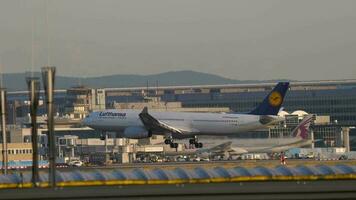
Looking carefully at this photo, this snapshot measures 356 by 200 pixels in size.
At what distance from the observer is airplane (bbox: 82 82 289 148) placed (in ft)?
463

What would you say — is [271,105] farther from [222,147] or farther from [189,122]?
[222,147]

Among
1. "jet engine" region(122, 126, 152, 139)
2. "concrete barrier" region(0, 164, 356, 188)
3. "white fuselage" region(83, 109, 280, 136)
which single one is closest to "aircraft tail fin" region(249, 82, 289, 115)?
"white fuselage" region(83, 109, 280, 136)

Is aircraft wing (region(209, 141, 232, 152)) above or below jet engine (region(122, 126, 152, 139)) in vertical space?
below

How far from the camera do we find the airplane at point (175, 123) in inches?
5561

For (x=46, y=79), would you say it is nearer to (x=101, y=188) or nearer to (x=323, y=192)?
(x=101, y=188)

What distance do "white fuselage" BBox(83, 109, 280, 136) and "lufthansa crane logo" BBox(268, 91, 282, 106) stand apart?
319cm

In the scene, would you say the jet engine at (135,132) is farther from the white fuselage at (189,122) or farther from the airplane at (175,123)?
A: the white fuselage at (189,122)

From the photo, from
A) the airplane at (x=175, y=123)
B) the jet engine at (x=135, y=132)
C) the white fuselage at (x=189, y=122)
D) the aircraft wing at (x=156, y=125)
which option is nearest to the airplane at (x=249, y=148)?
the airplane at (x=175, y=123)

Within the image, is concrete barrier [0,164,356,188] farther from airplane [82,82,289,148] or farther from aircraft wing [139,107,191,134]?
airplane [82,82,289,148]

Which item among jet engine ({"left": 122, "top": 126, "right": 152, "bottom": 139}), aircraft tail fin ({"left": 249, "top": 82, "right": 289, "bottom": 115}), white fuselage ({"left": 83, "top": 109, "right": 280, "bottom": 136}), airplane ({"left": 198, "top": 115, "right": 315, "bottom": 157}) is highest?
aircraft tail fin ({"left": 249, "top": 82, "right": 289, "bottom": 115})

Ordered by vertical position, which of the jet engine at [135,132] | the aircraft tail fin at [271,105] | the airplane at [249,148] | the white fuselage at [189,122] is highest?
the aircraft tail fin at [271,105]

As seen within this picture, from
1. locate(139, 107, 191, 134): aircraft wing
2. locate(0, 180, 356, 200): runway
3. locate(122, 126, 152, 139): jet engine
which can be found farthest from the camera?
locate(122, 126, 152, 139): jet engine

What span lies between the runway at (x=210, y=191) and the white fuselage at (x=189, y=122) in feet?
218

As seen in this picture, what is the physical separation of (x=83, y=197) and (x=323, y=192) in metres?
12.8
